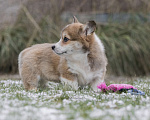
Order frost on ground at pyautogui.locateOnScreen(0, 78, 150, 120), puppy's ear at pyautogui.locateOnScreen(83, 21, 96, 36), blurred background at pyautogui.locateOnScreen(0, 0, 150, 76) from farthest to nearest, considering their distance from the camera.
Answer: blurred background at pyautogui.locateOnScreen(0, 0, 150, 76) < puppy's ear at pyautogui.locateOnScreen(83, 21, 96, 36) < frost on ground at pyautogui.locateOnScreen(0, 78, 150, 120)

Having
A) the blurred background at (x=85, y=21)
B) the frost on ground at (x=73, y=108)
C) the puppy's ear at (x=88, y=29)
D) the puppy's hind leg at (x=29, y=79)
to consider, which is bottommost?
the frost on ground at (x=73, y=108)

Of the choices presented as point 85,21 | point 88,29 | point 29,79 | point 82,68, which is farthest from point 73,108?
point 85,21

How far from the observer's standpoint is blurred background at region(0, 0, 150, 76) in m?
8.30

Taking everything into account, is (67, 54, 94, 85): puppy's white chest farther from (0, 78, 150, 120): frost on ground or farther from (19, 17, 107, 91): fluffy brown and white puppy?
(0, 78, 150, 120): frost on ground

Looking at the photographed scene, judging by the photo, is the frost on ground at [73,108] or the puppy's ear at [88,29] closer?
the frost on ground at [73,108]

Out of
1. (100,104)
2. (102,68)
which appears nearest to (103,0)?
(102,68)

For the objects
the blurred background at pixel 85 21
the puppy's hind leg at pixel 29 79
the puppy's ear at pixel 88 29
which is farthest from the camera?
the blurred background at pixel 85 21

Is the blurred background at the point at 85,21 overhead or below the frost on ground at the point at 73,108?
overhead

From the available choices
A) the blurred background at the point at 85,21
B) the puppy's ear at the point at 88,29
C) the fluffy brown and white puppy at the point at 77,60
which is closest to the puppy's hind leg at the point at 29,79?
the fluffy brown and white puppy at the point at 77,60

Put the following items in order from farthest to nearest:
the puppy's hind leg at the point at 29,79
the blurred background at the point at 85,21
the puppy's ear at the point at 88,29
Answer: the blurred background at the point at 85,21, the puppy's hind leg at the point at 29,79, the puppy's ear at the point at 88,29

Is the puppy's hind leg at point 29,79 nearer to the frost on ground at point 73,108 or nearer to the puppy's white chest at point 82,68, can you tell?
Answer: the puppy's white chest at point 82,68

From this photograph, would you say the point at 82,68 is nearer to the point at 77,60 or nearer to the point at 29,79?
the point at 77,60

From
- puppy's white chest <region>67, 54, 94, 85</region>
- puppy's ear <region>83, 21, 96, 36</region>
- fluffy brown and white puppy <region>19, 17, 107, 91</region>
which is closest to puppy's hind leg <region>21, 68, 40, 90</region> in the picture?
fluffy brown and white puppy <region>19, 17, 107, 91</region>

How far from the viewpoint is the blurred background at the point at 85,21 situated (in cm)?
830
